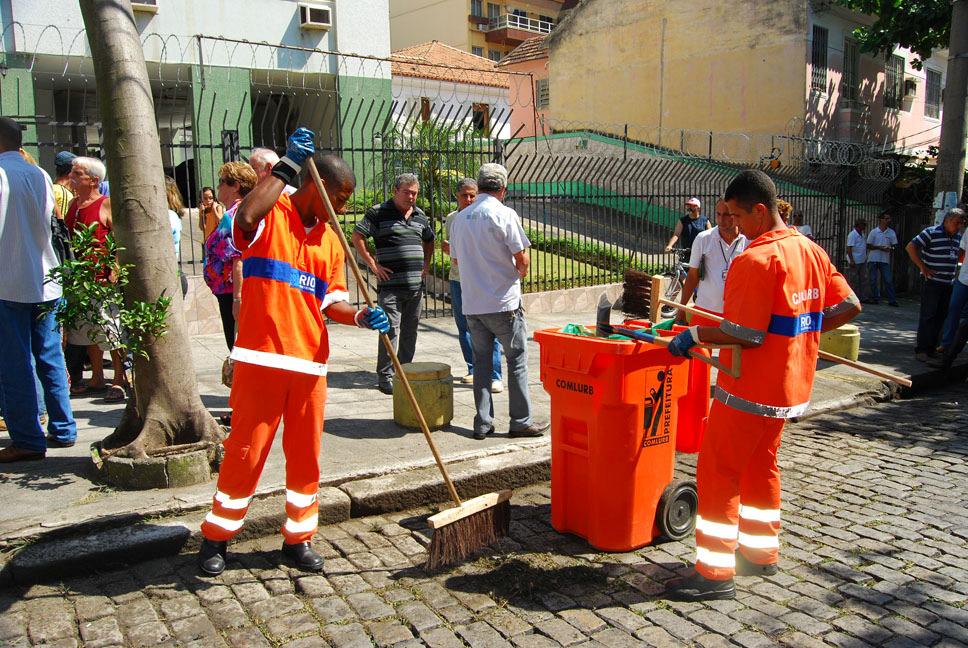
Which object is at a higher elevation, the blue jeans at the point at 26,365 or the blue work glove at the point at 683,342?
the blue work glove at the point at 683,342

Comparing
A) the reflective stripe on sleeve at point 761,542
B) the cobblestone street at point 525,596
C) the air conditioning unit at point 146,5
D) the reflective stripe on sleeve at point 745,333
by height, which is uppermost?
the air conditioning unit at point 146,5

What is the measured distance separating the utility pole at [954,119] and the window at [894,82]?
14471 millimetres

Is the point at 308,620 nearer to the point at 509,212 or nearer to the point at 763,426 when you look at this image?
the point at 763,426

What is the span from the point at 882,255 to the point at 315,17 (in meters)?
12.7

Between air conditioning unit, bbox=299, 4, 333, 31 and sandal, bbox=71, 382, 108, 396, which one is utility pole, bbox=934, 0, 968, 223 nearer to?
sandal, bbox=71, 382, 108, 396

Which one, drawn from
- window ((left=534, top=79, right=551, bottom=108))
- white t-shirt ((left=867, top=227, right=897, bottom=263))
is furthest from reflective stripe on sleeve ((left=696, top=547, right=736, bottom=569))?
window ((left=534, top=79, right=551, bottom=108))

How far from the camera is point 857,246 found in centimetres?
1570

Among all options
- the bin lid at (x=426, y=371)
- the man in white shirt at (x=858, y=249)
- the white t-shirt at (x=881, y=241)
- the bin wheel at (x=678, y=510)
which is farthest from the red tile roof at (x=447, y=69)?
the bin wheel at (x=678, y=510)

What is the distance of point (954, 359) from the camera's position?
9.27m

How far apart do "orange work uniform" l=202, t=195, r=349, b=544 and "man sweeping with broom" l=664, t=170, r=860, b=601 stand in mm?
1743

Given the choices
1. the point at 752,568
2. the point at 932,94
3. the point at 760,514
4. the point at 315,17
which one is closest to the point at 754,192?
the point at 760,514

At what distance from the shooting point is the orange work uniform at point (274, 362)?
362 centimetres

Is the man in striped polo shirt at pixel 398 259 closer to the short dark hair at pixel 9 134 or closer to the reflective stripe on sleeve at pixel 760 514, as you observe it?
Result: the short dark hair at pixel 9 134

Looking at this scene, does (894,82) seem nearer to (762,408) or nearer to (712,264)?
(712,264)
